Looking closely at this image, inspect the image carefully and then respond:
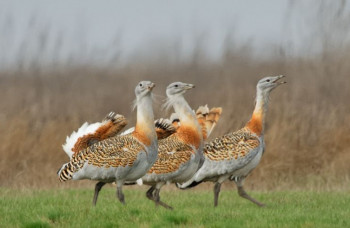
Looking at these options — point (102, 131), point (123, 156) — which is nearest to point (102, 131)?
point (102, 131)

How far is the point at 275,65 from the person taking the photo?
47.5ft

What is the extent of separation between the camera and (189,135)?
8500 millimetres

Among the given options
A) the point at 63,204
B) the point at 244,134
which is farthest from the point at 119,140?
the point at 244,134

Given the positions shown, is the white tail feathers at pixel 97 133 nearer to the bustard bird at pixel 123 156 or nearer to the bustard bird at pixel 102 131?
the bustard bird at pixel 102 131

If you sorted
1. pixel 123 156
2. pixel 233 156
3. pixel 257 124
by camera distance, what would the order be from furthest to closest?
1. pixel 257 124
2. pixel 233 156
3. pixel 123 156

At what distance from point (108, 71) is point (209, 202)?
627 cm

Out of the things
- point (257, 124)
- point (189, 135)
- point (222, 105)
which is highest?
point (222, 105)

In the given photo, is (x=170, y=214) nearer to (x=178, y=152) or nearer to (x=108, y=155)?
(x=108, y=155)

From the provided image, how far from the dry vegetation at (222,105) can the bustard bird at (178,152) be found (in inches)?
110

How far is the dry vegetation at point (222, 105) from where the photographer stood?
1173 centimetres

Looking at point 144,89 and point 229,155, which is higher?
point 144,89

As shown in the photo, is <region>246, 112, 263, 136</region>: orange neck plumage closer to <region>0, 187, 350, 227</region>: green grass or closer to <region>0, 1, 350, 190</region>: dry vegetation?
<region>0, 187, 350, 227</region>: green grass

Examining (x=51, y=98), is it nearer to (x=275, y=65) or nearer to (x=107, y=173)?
(x=275, y=65)

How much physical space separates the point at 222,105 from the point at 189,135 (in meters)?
4.81
